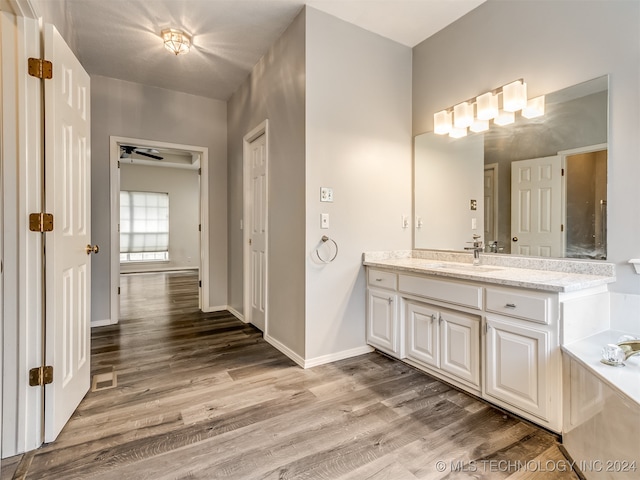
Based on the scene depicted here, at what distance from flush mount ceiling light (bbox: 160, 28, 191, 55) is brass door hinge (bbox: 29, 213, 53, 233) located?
1934mm

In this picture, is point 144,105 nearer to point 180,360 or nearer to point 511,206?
point 180,360

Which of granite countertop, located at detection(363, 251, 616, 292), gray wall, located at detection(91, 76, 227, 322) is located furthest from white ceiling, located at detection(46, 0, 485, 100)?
granite countertop, located at detection(363, 251, 616, 292)

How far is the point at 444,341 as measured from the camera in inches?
86.2

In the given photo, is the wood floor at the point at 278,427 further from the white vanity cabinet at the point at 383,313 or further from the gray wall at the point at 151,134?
the gray wall at the point at 151,134

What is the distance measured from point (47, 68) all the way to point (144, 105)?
246 centimetres

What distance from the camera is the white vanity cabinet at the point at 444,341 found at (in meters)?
2.02

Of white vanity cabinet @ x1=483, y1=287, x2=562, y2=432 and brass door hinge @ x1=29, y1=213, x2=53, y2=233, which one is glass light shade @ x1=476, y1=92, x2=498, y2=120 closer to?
white vanity cabinet @ x1=483, y1=287, x2=562, y2=432

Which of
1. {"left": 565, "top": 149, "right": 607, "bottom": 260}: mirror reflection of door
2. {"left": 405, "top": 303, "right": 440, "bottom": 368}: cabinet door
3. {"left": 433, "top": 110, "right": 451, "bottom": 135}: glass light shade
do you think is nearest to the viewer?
{"left": 565, "top": 149, "right": 607, "bottom": 260}: mirror reflection of door

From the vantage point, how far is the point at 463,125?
2.57 meters

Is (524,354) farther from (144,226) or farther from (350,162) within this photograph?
(144,226)

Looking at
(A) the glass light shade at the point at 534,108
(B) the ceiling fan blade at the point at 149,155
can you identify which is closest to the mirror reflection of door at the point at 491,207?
(A) the glass light shade at the point at 534,108

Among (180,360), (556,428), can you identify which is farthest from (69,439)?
(556,428)

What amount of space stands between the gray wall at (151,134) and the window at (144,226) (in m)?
4.66

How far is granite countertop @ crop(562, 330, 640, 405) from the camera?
121 centimetres
